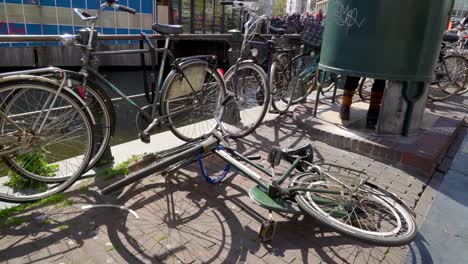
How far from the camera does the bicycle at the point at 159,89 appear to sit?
2.94 metres

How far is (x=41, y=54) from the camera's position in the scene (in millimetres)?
15570

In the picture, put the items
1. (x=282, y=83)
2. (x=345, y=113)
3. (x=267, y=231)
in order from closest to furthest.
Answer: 1. (x=267, y=231)
2. (x=345, y=113)
3. (x=282, y=83)

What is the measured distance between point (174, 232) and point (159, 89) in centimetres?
168

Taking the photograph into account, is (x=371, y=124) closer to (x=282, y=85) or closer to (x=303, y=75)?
(x=282, y=85)

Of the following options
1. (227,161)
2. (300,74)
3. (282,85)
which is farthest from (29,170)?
(300,74)

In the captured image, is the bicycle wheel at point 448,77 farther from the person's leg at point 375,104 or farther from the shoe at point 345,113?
the shoe at point 345,113

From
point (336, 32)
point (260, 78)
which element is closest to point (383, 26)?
point (336, 32)

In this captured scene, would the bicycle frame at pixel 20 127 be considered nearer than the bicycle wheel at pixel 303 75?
Yes

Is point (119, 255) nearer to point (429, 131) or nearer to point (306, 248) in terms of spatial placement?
point (306, 248)

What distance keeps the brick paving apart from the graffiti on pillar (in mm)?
2018

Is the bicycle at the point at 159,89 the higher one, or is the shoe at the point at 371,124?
the bicycle at the point at 159,89

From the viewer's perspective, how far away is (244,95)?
489 cm

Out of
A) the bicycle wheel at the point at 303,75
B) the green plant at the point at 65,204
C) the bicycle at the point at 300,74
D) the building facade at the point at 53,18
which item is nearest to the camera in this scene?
the green plant at the point at 65,204

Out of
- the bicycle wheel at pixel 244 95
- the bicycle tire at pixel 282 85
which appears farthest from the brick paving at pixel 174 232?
the bicycle tire at pixel 282 85
